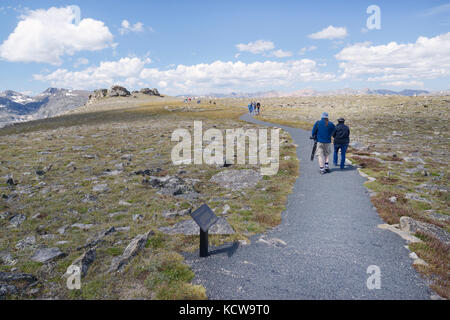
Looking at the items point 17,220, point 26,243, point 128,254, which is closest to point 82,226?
point 26,243

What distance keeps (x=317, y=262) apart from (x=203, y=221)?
3726mm

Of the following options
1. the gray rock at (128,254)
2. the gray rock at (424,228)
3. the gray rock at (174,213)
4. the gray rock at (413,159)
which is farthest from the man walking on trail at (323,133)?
the gray rock at (128,254)

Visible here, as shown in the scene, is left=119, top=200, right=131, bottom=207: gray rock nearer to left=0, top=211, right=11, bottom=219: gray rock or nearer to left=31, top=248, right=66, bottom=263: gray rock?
left=31, top=248, right=66, bottom=263: gray rock

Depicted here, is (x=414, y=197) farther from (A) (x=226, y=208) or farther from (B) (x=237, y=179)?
(B) (x=237, y=179)

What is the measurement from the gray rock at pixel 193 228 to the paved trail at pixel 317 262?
3.52 ft

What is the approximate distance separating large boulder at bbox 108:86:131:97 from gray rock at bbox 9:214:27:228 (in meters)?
182

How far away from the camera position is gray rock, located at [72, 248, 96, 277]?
24.2ft

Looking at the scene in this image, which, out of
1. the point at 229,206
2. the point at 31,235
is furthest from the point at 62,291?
the point at 229,206

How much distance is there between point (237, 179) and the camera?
1716 centimetres

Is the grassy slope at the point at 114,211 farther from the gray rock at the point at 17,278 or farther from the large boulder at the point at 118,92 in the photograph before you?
the large boulder at the point at 118,92

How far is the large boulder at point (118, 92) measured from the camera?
176m

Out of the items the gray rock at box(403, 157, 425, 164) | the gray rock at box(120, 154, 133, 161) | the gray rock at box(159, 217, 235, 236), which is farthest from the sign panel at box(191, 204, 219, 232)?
the gray rock at box(403, 157, 425, 164)

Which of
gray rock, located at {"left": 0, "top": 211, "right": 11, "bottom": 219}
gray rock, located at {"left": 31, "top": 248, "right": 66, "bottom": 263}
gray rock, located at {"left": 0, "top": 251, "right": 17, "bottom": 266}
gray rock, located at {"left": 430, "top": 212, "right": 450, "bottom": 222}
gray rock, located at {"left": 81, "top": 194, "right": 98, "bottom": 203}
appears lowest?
gray rock, located at {"left": 0, "top": 251, "right": 17, "bottom": 266}
